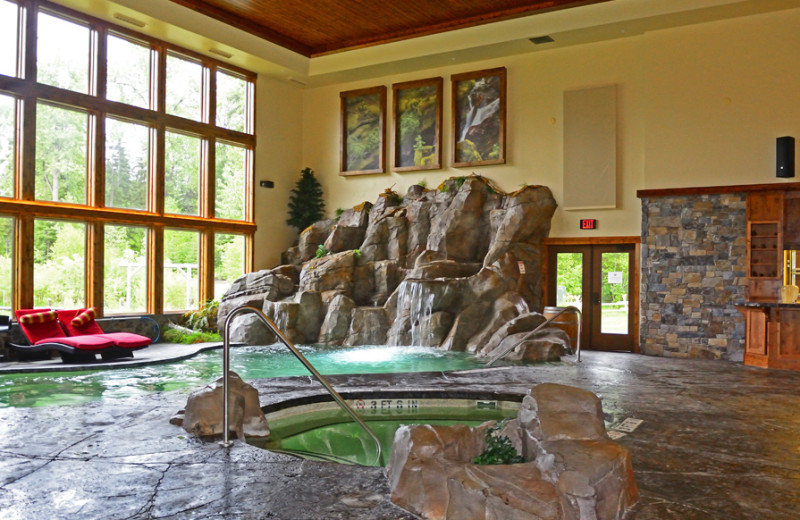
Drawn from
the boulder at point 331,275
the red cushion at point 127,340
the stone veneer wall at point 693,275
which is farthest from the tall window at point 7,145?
the stone veneer wall at point 693,275

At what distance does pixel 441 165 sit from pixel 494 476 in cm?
1212

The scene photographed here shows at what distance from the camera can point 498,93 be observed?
14406 mm

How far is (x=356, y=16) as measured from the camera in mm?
13719

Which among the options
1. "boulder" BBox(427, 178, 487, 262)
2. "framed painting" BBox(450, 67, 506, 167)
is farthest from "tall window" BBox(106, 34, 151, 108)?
"boulder" BBox(427, 178, 487, 262)

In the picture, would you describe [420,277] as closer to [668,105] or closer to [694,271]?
[694,271]

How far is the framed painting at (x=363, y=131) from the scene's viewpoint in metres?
16.1

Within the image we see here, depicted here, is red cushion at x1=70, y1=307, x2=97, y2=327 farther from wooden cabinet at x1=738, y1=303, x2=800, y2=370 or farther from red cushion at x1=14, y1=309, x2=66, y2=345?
wooden cabinet at x1=738, y1=303, x2=800, y2=370

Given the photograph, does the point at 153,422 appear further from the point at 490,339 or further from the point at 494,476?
the point at 490,339

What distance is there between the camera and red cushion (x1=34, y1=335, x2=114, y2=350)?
9.47 m

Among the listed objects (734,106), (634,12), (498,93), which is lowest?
(734,106)

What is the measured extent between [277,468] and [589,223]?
33.3ft

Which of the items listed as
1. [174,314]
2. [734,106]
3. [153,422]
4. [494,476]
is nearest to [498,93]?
[734,106]

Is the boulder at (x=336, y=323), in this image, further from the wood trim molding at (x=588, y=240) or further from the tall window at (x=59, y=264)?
the tall window at (x=59, y=264)

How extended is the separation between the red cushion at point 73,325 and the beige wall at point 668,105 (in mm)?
8473
